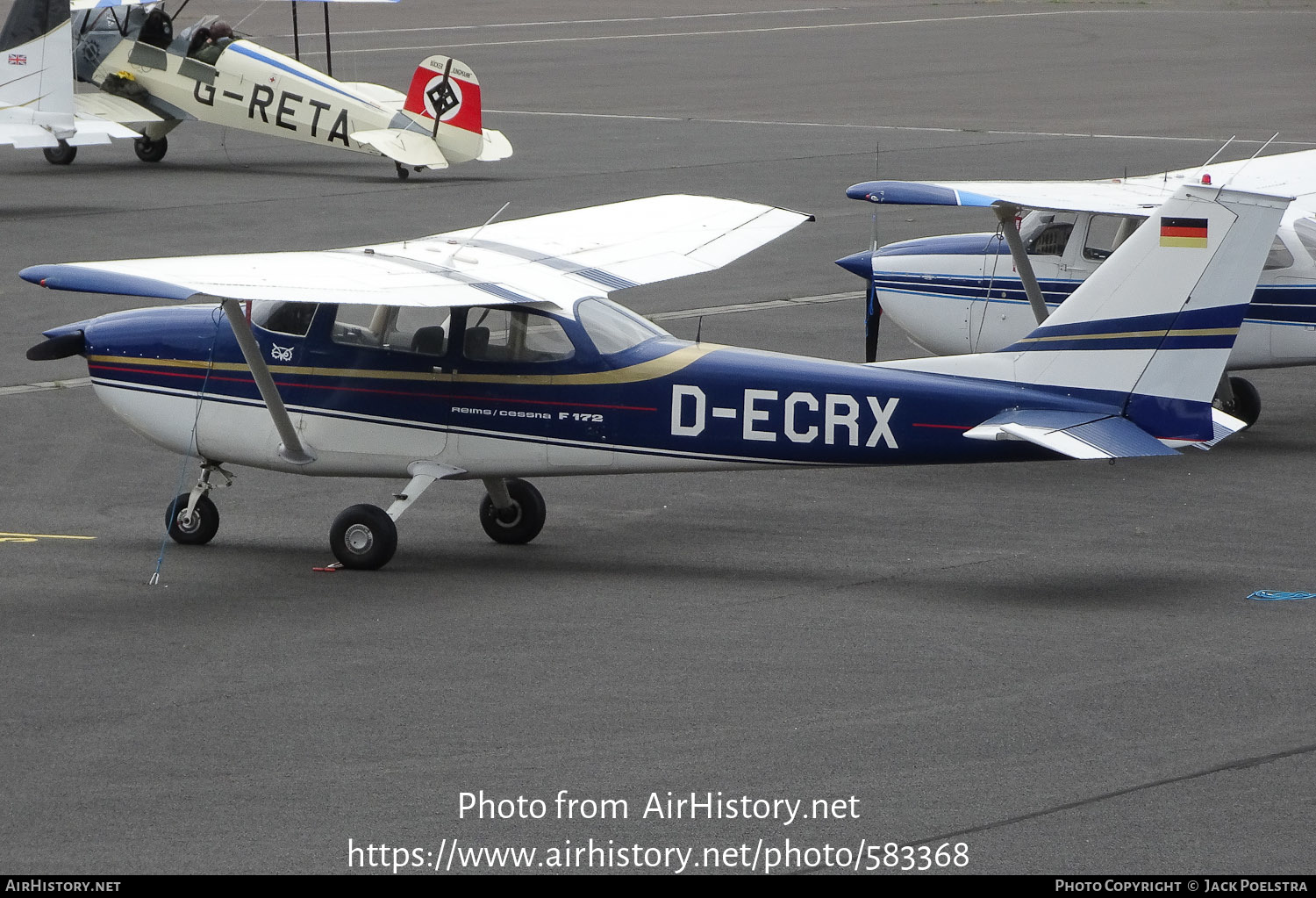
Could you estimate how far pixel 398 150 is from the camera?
28.9 metres

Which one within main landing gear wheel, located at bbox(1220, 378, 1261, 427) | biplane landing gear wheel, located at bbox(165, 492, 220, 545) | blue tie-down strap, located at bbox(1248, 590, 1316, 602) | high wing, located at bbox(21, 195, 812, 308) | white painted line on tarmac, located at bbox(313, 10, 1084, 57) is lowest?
biplane landing gear wheel, located at bbox(165, 492, 220, 545)

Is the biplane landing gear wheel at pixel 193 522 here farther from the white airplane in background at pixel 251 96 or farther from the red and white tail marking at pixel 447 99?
the red and white tail marking at pixel 447 99

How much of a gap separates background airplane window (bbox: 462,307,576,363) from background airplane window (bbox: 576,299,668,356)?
6.8 inches

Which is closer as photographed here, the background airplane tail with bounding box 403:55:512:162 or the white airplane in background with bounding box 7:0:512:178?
the background airplane tail with bounding box 403:55:512:162

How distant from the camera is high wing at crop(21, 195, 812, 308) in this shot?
9.91 m

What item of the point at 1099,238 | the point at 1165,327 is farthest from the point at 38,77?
the point at 1165,327

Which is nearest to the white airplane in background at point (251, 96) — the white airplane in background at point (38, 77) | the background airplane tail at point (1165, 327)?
the white airplane in background at point (38, 77)

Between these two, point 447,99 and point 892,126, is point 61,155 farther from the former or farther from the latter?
point 892,126

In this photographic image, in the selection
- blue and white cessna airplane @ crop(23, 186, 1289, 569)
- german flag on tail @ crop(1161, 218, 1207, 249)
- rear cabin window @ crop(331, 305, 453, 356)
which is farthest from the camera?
rear cabin window @ crop(331, 305, 453, 356)

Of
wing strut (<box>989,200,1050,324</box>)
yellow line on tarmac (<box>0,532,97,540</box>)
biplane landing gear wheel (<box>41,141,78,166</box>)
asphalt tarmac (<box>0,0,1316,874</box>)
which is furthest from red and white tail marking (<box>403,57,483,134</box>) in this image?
yellow line on tarmac (<box>0,532,97,540</box>)

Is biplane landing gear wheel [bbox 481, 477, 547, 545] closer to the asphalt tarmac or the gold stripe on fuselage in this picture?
the asphalt tarmac

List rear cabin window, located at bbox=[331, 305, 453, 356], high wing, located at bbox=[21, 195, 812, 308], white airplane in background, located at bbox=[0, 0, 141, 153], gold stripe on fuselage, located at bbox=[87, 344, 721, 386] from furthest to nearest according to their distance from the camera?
white airplane in background, located at bbox=[0, 0, 141, 153] < rear cabin window, located at bbox=[331, 305, 453, 356] < gold stripe on fuselage, located at bbox=[87, 344, 721, 386] < high wing, located at bbox=[21, 195, 812, 308]

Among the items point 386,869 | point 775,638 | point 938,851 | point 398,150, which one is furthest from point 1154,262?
point 398,150

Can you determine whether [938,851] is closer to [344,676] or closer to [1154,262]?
[344,676]
